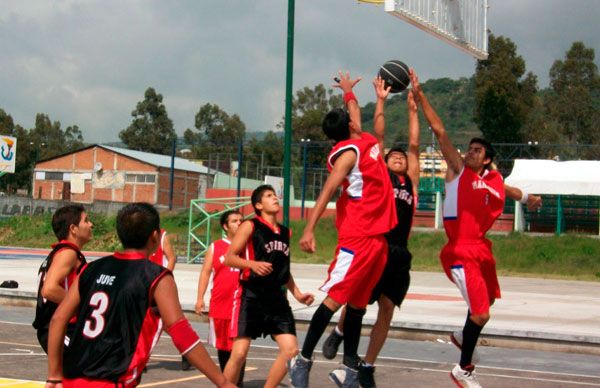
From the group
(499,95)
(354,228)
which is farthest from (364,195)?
(499,95)

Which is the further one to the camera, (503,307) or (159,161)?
(159,161)

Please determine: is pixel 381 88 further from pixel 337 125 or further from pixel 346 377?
pixel 346 377

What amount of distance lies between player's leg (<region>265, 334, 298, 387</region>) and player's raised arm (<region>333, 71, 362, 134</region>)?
6.22 feet

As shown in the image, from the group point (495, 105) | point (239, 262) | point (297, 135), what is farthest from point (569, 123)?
point (239, 262)

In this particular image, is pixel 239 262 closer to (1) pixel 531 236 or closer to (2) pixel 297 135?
(1) pixel 531 236

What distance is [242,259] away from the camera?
8.05 meters

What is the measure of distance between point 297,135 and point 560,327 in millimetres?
77547

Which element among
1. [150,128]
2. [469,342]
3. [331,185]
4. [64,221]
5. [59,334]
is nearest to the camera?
[59,334]

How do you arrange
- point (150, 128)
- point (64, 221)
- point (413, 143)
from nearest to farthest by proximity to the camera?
point (64, 221) → point (413, 143) → point (150, 128)

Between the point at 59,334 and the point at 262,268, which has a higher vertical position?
the point at 262,268

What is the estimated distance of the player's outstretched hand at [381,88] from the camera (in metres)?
9.35

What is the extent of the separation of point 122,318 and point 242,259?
10.7 feet

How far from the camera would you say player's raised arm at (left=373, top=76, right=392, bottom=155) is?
911cm

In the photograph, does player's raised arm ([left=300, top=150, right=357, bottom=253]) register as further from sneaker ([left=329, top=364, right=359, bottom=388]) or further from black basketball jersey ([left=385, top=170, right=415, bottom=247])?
sneaker ([left=329, top=364, right=359, bottom=388])
